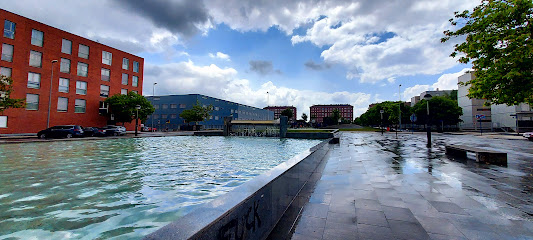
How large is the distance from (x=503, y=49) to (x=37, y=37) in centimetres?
4689

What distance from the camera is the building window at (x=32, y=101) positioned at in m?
29.1

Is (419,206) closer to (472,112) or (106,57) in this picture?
(106,57)

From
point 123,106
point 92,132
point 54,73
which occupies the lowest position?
point 92,132

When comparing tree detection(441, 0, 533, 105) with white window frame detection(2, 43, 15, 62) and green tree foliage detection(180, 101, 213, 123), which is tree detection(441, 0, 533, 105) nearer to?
white window frame detection(2, 43, 15, 62)

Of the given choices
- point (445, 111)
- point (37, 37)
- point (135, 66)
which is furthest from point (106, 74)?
point (445, 111)

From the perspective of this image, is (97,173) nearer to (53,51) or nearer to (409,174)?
(409,174)

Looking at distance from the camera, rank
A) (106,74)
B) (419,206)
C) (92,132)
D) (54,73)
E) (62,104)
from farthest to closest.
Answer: (106,74) → (62,104) → (54,73) → (92,132) → (419,206)

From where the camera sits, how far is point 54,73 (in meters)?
31.5

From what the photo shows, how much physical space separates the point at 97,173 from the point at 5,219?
13.2 feet

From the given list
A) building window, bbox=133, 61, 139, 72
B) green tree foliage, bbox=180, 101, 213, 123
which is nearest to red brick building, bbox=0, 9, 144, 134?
building window, bbox=133, 61, 139, 72

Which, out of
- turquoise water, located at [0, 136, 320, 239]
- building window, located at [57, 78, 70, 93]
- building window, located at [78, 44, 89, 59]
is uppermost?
building window, located at [78, 44, 89, 59]

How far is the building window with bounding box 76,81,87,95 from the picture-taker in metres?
34.4

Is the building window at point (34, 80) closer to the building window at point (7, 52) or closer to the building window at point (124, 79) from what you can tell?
the building window at point (7, 52)

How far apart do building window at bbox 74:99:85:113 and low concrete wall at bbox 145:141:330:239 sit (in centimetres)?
4238
